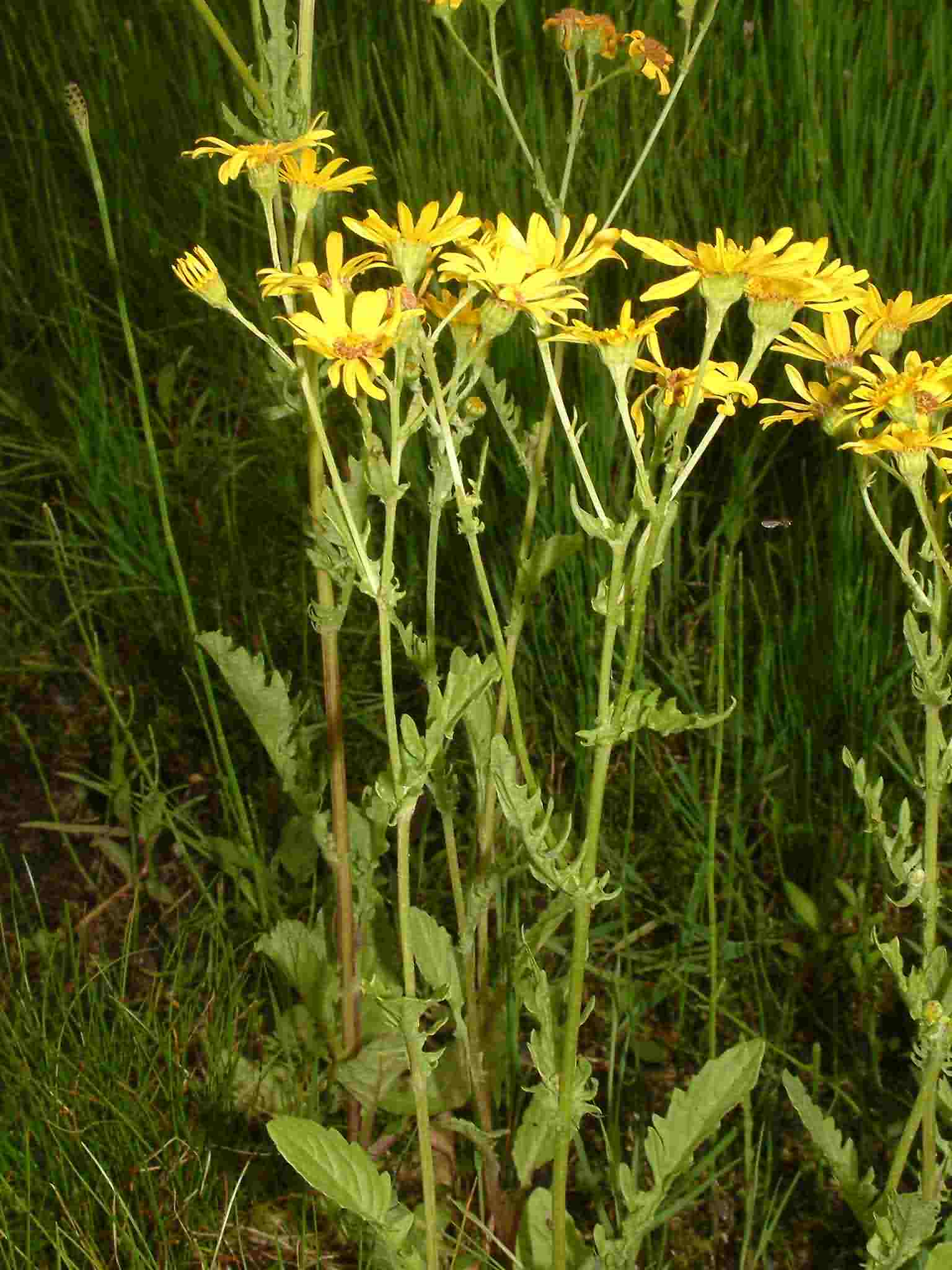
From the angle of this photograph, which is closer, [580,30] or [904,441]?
[904,441]

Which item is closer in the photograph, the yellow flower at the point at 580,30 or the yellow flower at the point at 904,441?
the yellow flower at the point at 904,441

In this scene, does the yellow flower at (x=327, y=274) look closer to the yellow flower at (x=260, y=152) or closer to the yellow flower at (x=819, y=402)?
the yellow flower at (x=260, y=152)

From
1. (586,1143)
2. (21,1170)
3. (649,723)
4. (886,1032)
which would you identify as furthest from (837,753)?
(21,1170)

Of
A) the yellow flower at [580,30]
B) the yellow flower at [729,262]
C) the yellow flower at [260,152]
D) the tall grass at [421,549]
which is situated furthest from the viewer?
the tall grass at [421,549]

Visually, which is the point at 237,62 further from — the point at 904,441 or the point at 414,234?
the point at 904,441

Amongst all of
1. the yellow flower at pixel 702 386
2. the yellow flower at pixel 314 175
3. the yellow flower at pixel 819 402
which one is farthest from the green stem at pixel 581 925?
the yellow flower at pixel 314 175

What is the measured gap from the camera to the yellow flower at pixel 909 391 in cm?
100

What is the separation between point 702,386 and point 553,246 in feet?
0.52

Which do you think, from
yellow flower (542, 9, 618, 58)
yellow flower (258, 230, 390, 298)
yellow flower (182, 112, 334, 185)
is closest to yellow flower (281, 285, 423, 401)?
yellow flower (258, 230, 390, 298)

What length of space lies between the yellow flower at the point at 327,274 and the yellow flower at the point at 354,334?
0.01 meters

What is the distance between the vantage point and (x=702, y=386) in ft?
2.97

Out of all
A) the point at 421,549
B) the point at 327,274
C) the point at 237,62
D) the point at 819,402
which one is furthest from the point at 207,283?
the point at 421,549

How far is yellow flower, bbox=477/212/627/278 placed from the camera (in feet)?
3.10

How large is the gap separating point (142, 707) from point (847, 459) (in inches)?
44.1
